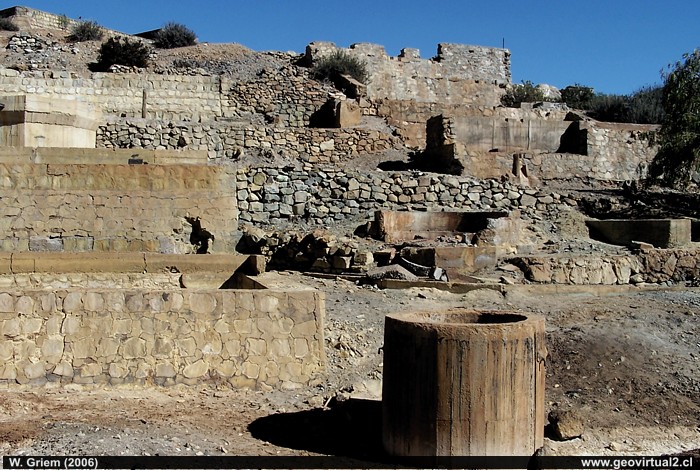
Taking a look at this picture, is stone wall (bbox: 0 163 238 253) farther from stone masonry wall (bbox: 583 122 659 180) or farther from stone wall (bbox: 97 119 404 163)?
stone masonry wall (bbox: 583 122 659 180)

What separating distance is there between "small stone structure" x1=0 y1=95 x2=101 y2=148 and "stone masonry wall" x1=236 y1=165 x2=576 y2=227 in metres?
3.36

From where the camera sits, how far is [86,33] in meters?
33.8

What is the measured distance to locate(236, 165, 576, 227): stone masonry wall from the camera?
14703 millimetres

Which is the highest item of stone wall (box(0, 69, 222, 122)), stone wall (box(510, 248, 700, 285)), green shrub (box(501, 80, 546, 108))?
green shrub (box(501, 80, 546, 108))

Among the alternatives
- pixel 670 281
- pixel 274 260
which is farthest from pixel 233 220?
pixel 670 281

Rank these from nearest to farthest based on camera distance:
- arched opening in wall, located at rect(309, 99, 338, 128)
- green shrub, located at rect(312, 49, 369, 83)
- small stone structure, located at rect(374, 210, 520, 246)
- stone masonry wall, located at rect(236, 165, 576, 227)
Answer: small stone structure, located at rect(374, 210, 520, 246)
stone masonry wall, located at rect(236, 165, 576, 227)
arched opening in wall, located at rect(309, 99, 338, 128)
green shrub, located at rect(312, 49, 369, 83)

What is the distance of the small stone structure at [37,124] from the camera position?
13586 mm

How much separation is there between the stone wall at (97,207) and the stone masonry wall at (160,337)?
4.97 meters

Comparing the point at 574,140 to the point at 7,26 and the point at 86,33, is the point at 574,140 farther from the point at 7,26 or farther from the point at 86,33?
the point at 7,26

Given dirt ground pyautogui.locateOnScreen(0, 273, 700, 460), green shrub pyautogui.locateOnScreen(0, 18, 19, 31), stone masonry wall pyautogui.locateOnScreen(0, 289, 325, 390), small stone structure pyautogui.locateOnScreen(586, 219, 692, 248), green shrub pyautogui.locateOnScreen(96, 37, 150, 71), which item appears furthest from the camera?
green shrub pyautogui.locateOnScreen(0, 18, 19, 31)

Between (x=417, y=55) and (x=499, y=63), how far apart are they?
17.6 ft

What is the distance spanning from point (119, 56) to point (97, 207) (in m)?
19.5

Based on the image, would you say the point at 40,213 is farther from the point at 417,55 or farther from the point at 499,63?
the point at 499,63

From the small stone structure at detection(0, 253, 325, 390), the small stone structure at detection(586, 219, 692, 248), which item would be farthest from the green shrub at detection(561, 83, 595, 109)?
the small stone structure at detection(0, 253, 325, 390)
